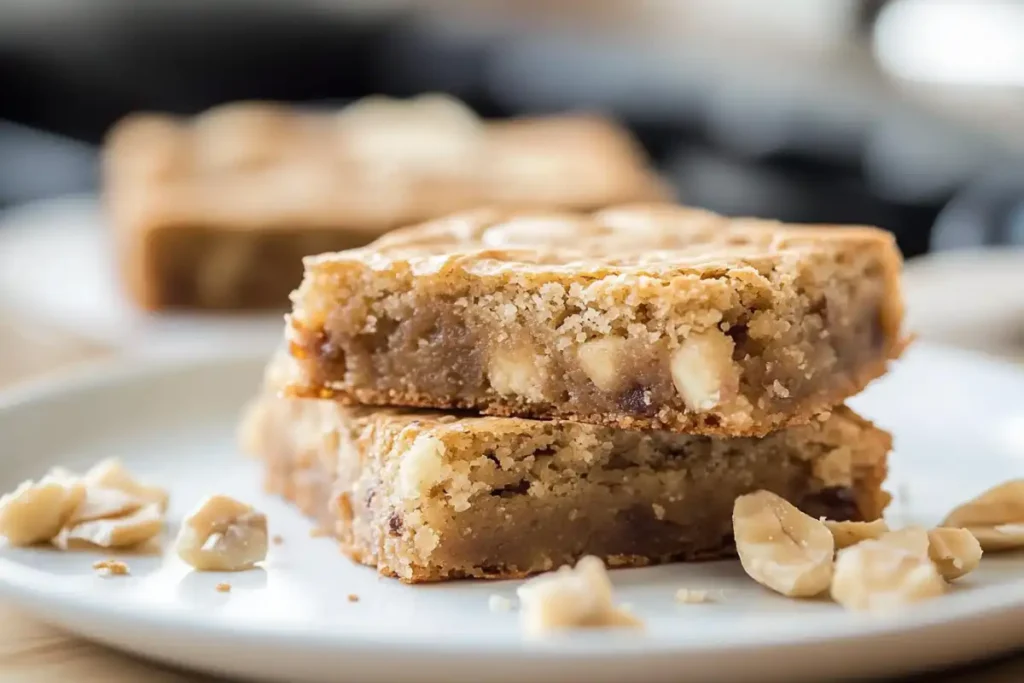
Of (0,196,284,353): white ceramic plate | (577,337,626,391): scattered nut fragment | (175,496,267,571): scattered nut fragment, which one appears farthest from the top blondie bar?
(0,196,284,353): white ceramic plate

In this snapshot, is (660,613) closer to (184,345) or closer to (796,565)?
(796,565)

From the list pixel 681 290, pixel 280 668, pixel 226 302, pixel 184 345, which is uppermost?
pixel 226 302

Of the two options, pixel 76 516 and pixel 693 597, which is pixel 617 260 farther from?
pixel 76 516

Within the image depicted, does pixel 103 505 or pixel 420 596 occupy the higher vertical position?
pixel 103 505

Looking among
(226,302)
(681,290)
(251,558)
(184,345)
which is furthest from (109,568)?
(226,302)

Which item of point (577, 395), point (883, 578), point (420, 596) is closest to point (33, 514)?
point (420, 596)

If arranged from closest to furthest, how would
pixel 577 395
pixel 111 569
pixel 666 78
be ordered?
pixel 111 569 < pixel 577 395 < pixel 666 78
